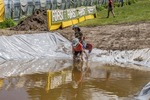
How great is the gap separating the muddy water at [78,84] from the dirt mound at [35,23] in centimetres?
844

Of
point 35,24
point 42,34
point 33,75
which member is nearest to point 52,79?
point 33,75

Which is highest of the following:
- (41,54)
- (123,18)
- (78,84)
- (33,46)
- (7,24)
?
(123,18)

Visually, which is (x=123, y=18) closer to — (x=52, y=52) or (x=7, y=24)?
(x=7, y=24)

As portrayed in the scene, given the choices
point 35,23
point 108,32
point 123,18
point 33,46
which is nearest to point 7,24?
point 35,23

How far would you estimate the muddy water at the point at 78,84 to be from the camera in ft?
40.4

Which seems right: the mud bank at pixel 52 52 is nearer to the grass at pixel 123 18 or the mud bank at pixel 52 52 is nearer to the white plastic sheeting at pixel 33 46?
the white plastic sheeting at pixel 33 46

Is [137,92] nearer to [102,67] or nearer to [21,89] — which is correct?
[21,89]

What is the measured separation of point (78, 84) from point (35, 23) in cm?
1273

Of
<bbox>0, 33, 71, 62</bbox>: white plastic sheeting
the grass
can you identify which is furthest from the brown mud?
the grass

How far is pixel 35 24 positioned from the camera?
1025 inches

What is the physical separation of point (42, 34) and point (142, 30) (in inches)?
227

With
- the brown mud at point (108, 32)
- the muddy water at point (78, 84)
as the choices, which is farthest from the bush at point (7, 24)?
the muddy water at point (78, 84)

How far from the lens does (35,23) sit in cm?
2619

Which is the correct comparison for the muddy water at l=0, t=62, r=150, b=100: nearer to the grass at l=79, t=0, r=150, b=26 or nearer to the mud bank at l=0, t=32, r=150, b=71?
the mud bank at l=0, t=32, r=150, b=71
